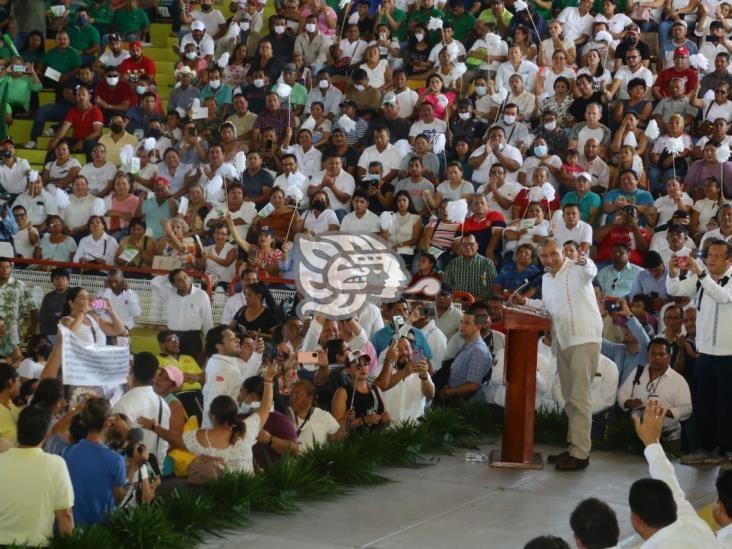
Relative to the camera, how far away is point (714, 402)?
10625mm

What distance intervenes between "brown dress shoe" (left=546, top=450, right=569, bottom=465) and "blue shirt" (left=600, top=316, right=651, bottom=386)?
62.4 inches

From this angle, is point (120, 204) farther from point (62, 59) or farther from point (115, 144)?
point (62, 59)

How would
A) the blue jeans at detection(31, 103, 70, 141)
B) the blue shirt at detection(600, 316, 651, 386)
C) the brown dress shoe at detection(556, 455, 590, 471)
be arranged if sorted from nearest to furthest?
the brown dress shoe at detection(556, 455, 590, 471) < the blue shirt at detection(600, 316, 651, 386) < the blue jeans at detection(31, 103, 70, 141)

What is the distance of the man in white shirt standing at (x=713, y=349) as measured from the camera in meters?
10.4

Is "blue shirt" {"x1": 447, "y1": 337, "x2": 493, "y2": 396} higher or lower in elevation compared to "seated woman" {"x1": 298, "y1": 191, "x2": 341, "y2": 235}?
lower

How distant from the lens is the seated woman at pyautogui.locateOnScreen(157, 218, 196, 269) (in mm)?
15391

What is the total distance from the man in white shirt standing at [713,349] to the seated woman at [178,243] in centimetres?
626

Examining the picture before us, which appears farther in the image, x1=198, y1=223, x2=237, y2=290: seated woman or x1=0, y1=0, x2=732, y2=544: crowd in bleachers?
x1=198, y1=223, x2=237, y2=290: seated woman

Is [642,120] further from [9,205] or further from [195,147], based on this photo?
[9,205]

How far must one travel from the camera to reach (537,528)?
354 inches

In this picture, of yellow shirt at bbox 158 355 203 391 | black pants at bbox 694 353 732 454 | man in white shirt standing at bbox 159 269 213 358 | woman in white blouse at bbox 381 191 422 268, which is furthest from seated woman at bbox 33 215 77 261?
black pants at bbox 694 353 732 454

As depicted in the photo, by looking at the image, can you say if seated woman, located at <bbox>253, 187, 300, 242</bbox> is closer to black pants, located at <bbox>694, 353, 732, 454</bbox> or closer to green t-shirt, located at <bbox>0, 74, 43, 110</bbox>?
green t-shirt, located at <bbox>0, 74, 43, 110</bbox>

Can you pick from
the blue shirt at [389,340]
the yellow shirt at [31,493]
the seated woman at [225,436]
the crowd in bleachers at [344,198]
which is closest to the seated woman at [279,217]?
the crowd in bleachers at [344,198]

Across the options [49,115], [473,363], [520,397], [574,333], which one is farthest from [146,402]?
[49,115]
